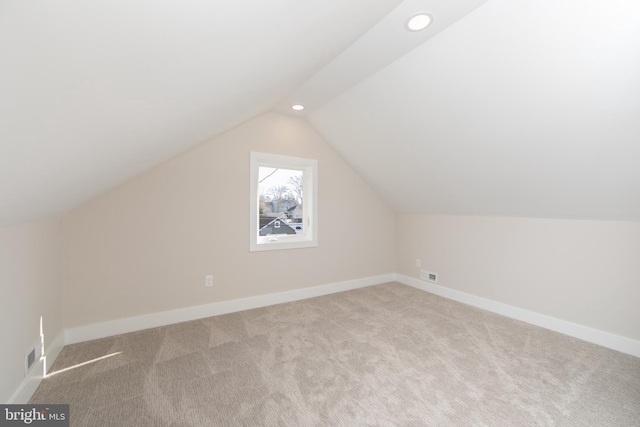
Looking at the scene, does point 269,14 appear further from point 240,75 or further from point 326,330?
point 326,330

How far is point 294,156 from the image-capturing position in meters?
3.59

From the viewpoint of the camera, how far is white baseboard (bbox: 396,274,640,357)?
229 cm

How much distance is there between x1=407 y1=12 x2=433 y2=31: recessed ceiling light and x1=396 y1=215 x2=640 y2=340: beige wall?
2.35 m

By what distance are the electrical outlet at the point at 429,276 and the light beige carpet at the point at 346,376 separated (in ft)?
3.26

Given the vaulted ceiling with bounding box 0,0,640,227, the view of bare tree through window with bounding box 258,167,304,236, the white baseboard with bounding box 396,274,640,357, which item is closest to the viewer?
the vaulted ceiling with bounding box 0,0,640,227

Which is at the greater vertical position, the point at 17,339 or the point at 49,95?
the point at 49,95

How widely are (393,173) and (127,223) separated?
10.1 feet

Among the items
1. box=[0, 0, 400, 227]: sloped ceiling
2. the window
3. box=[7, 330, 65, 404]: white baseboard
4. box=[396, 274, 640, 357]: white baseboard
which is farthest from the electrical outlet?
box=[7, 330, 65, 404]: white baseboard

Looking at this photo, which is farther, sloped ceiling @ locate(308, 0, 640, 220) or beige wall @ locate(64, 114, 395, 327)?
beige wall @ locate(64, 114, 395, 327)

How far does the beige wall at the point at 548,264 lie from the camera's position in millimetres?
2316

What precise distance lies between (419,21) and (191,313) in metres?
3.28

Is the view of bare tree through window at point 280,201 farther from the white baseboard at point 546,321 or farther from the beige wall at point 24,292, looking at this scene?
the white baseboard at point 546,321

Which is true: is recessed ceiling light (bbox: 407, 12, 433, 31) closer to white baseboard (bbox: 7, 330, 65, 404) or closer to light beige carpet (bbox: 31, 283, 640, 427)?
light beige carpet (bbox: 31, 283, 640, 427)

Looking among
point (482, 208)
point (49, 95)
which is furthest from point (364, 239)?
point (49, 95)
